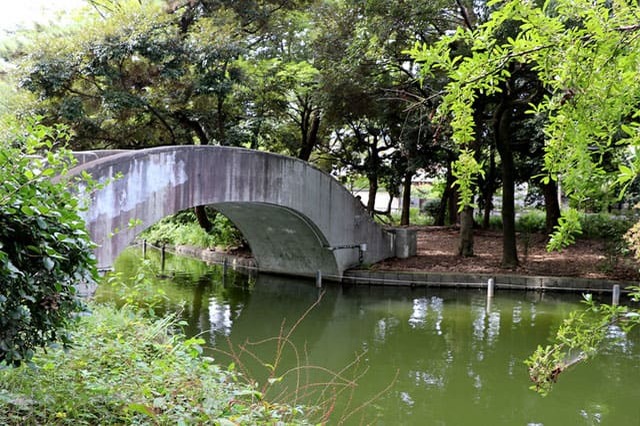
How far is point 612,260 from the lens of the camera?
44.4 feet

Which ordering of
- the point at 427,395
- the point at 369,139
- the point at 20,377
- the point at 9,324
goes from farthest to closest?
the point at 369,139 < the point at 427,395 < the point at 20,377 < the point at 9,324

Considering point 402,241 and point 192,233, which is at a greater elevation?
point 192,233

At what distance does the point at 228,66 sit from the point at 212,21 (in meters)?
1.23

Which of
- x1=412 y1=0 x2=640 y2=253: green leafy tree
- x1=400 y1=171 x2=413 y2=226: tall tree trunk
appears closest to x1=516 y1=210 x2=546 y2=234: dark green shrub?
x1=400 y1=171 x2=413 y2=226: tall tree trunk

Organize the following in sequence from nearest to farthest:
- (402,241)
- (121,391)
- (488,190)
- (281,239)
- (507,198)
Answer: (121,391), (507,198), (281,239), (402,241), (488,190)

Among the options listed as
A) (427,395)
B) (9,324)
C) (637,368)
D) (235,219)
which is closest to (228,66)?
(235,219)

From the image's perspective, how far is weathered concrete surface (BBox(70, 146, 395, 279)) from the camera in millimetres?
8094

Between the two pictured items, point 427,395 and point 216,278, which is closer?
point 427,395

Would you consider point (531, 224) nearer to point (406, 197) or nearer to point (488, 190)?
point (488, 190)

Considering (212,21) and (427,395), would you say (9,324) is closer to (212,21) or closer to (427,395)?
(427,395)

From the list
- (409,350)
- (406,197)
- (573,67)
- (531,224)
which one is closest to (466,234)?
(409,350)

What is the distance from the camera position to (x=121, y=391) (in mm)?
3352

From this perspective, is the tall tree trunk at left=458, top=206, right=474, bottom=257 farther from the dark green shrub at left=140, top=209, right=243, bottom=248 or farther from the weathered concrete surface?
the dark green shrub at left=140, top=209, right=243, bottom=248

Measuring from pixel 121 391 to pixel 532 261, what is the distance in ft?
43.3
